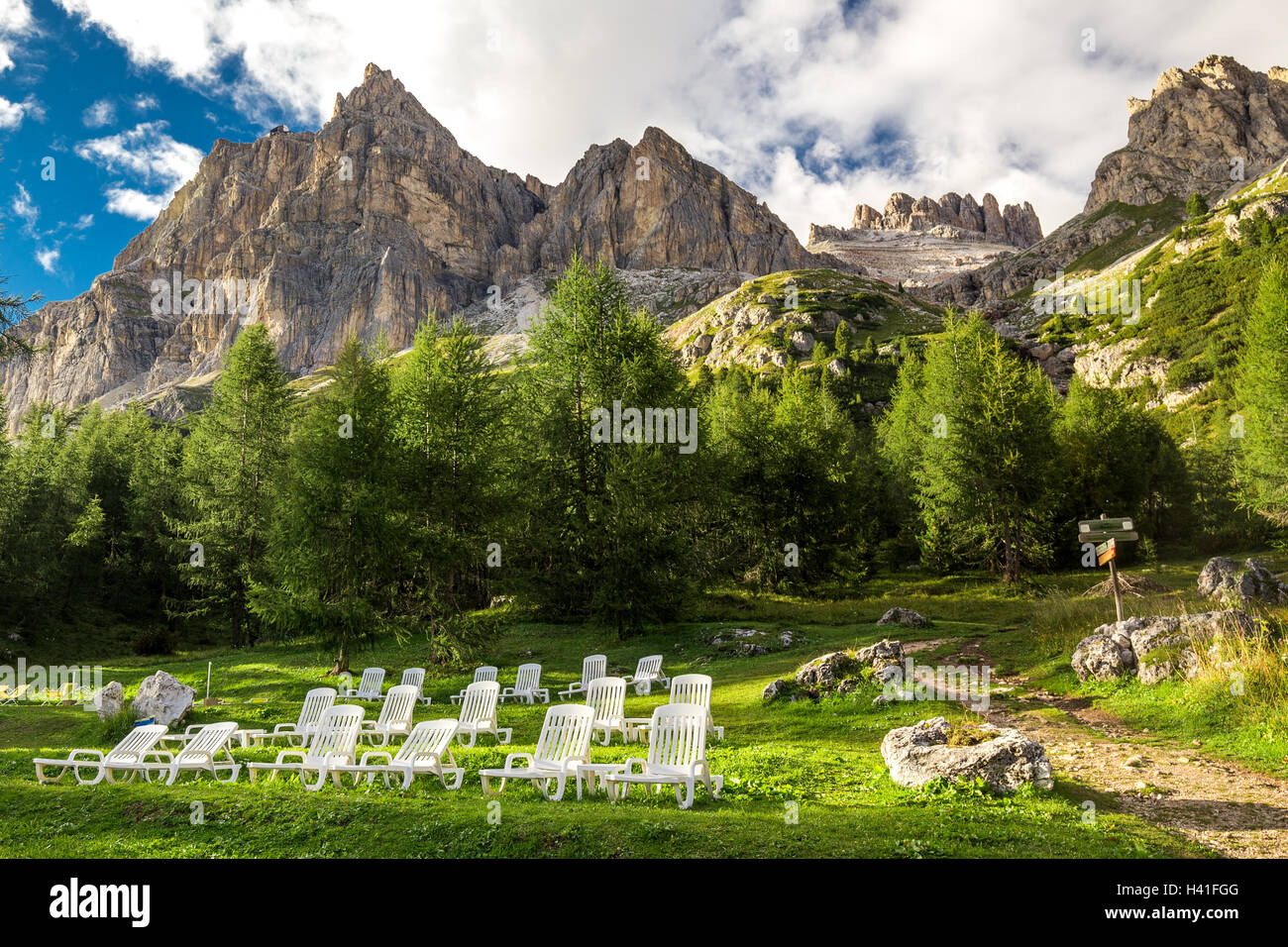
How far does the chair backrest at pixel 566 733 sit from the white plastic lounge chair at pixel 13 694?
1731 centimetres

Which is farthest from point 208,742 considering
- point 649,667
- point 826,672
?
point 826,672

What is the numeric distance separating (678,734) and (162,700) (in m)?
11.9

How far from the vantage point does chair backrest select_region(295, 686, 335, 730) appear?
1292cm

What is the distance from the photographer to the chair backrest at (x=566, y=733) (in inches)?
379

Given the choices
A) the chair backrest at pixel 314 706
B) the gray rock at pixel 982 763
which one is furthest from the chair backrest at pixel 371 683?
the gray rock at pixel 982 763

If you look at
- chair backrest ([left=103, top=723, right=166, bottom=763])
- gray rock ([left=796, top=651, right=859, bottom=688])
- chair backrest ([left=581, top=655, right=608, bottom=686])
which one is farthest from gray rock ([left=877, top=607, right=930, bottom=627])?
chair backrest ([left=103, top=723, right=166, bottom=763])

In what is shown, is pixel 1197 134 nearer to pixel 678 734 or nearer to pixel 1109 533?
pixel 1109 533

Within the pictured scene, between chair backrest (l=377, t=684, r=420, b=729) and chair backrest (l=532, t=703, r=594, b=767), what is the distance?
445 centimetres

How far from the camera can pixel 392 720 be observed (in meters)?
13.2

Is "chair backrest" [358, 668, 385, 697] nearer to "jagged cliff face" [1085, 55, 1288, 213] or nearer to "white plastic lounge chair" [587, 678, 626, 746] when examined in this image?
"white plastic lounge chair" [587, 678, 626, 746]

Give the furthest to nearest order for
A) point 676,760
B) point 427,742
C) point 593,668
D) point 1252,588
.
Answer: point 593,668, point 1252,588, point 427,742, point 676,760

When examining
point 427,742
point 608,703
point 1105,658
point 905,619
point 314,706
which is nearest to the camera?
point 427,742

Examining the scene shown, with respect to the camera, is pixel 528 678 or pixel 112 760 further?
pixel 528 678
